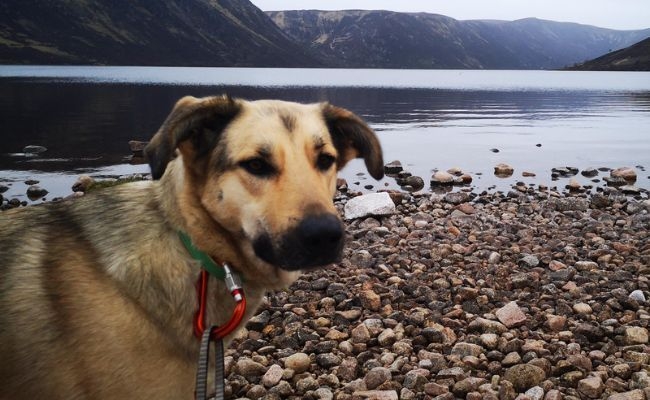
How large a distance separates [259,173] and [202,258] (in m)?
0.75

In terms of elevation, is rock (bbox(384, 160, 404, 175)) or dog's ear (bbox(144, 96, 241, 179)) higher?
dog's ear (bbox(144, 96, 241, 179))

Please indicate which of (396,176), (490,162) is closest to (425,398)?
(396,176)

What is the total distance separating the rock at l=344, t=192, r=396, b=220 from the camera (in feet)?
44.1

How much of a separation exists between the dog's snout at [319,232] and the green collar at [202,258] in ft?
2.42

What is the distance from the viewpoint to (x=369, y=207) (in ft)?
44.7

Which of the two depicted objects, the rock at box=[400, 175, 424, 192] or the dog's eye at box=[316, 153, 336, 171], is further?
the rock at box=[400, 175, 424, 192]

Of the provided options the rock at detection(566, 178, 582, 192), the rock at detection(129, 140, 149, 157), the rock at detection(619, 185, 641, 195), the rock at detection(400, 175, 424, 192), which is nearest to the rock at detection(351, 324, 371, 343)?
the rock at detection(400, 175, 424, 192)

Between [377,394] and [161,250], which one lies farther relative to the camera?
[377,394]

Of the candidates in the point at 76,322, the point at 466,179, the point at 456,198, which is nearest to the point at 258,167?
the point at 76,322

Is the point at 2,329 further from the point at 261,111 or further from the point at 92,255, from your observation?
the point at 261,111

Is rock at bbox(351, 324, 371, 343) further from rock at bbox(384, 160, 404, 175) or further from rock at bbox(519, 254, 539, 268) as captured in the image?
rock at bbox(384, 160, 404, 175)

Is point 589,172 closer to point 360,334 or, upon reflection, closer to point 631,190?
point 631,190

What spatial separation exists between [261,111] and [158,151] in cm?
99

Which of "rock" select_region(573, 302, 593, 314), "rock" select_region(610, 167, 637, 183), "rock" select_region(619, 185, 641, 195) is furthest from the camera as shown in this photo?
"rock" select_region(610, 167, 637, 183)
